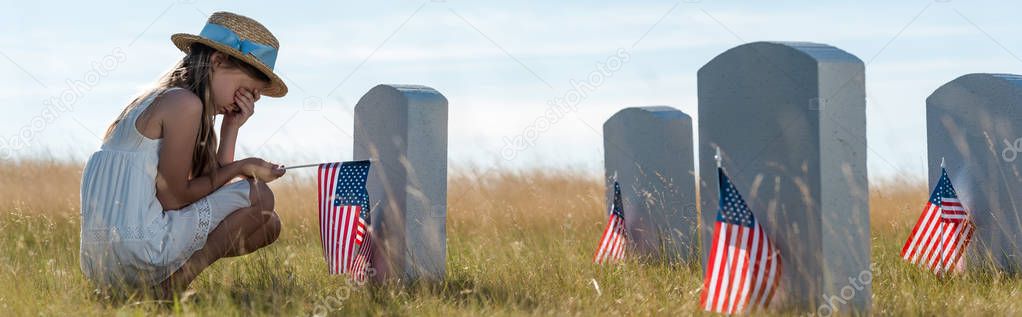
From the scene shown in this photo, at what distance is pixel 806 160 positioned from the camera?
4.98 metres

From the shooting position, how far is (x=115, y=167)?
17.5ft

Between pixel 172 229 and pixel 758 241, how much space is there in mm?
2958

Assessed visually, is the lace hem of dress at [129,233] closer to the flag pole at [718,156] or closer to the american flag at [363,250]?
the american flag at [363,250]

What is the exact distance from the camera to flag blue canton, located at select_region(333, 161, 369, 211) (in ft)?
20.3

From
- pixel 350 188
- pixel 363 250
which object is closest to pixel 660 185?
pixel 363 250

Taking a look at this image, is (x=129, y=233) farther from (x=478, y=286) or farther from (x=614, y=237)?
(x=614, y=237)

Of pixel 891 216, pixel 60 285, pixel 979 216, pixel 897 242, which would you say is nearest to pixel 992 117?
pixel 979 216

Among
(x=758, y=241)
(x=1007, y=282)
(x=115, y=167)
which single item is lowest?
(x=1007, y=282)

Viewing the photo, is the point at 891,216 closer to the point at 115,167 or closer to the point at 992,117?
the point at 992,117

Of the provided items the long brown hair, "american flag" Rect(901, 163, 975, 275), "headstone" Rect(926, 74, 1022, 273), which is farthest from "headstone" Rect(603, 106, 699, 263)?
the long brown hair

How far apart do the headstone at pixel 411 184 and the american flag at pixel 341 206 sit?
8.3 inches

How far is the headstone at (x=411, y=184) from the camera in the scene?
6.19 meters

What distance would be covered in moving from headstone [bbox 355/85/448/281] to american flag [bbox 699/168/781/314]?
71.9 inches

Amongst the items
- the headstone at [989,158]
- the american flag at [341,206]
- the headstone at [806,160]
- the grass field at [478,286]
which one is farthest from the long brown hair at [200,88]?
the headstone at [989,158]
